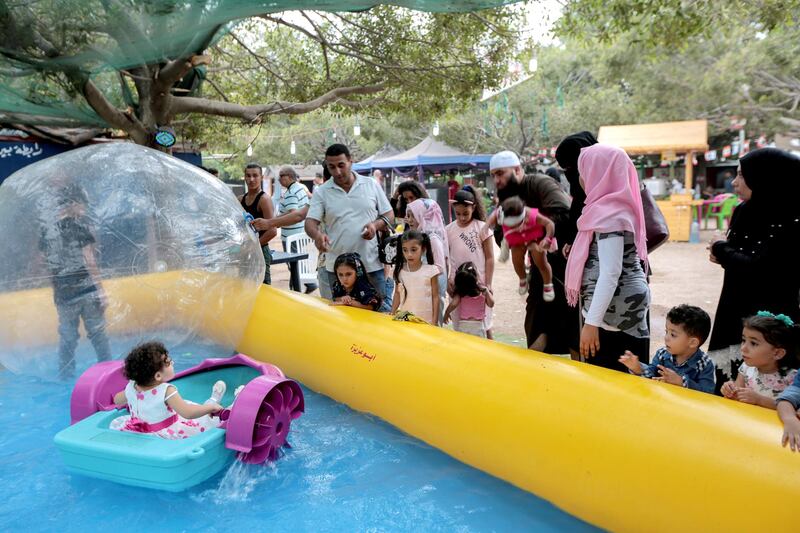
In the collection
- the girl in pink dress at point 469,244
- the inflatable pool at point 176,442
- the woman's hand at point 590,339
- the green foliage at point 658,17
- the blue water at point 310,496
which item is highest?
the green foliage at point 658,17

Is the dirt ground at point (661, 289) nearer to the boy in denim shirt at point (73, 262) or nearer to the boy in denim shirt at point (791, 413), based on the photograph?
the boy in denim shirt at point (791, 413)

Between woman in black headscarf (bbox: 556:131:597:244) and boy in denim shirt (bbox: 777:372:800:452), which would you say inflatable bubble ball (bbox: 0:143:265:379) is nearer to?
woman in black headscarf (bbox: 556:131:597:244)

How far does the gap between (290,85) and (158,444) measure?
6306 mm

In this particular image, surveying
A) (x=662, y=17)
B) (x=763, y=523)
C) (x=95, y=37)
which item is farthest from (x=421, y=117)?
(x=763, y=523)

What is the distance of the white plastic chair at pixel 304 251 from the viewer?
7.45 m

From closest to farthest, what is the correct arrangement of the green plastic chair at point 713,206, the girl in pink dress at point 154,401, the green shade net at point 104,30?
1. the girl in pink dress at point 154,401
2. the green shade net at point 104,30
3. the green plastic chair at point 713,206

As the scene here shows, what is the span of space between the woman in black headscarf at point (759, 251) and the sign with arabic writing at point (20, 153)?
7.68 meters

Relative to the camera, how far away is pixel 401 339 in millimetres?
3342

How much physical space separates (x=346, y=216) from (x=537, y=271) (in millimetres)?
1454

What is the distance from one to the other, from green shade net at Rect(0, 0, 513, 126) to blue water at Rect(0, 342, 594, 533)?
2517mm

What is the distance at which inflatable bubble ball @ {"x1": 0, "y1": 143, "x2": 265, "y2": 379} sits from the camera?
3229mm

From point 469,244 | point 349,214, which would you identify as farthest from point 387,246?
point 469,244

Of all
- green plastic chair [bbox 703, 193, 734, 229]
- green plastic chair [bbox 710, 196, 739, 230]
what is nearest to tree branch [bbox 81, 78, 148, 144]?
green plastic chair [bbox 710, 196, 739, 230]

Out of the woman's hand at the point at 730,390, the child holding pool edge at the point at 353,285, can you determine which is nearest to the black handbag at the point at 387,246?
the child holding pool edge at the point at 353,285
